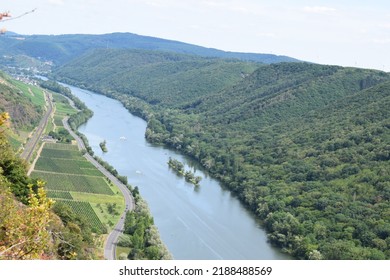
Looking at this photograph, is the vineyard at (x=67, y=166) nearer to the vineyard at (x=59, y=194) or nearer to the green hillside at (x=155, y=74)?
the vineyard at (x=59, y=194)

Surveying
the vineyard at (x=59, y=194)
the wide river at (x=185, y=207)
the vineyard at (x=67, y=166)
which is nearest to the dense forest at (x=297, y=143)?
the wide river at (x=185, y=207)

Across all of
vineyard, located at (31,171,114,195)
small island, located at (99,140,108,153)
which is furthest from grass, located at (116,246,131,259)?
small island, located at (99,140,108,153)

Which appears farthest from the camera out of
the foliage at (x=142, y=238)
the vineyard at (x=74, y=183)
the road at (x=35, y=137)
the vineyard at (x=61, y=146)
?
the vineyard at (x=61, y=146)

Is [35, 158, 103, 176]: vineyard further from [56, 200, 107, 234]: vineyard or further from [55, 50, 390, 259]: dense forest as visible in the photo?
[55, 50, 390, 259]: dense forest

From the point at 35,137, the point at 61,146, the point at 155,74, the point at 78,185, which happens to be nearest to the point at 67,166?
the point at 78,185

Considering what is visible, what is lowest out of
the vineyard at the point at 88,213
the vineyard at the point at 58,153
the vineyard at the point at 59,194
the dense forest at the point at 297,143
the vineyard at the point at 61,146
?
the vineyard at the point at 59,194

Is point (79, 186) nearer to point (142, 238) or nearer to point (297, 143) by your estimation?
point (142, 238)

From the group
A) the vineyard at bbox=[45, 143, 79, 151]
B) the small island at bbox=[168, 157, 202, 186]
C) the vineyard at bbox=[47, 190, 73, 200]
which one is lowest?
the vineyard at bbox=[47, 190, 73, 200]
